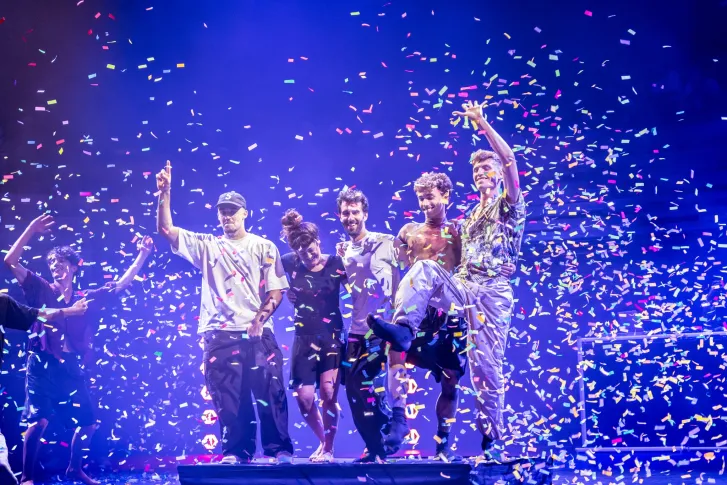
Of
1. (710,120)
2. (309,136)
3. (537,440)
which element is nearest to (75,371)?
(309,136)

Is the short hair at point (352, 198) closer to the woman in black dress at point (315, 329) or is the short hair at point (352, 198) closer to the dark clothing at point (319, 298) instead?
the woman in black dress at point (315, 329)

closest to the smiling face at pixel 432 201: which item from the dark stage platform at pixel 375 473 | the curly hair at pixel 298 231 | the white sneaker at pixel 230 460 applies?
the curly hair at pixel 298 231

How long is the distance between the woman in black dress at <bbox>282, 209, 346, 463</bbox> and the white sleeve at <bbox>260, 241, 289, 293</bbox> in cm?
7

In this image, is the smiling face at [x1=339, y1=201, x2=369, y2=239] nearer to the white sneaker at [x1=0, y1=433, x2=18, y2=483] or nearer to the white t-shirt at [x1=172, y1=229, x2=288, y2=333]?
the white t-shirt at [x1=172, y1=229, x2=288, y2=333]

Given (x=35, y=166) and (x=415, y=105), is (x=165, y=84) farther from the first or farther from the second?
(x=415, y=105)

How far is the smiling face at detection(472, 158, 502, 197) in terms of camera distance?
14.1 feet

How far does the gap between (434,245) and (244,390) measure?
64.1 inches

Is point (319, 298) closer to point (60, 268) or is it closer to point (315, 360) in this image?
point (315, 360)

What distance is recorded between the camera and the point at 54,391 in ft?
17.8

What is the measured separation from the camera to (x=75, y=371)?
557 centimetres

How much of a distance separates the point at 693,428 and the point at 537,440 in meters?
1.53

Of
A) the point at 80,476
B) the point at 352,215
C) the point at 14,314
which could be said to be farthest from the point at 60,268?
the point at 352,215

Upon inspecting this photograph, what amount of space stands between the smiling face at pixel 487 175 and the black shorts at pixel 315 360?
141cm

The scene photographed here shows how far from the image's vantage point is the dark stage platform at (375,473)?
3672mm
